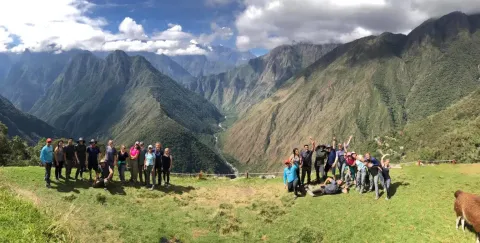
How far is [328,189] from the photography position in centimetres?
2661

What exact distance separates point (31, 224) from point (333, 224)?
16194 millimetres

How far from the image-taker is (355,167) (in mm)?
26922

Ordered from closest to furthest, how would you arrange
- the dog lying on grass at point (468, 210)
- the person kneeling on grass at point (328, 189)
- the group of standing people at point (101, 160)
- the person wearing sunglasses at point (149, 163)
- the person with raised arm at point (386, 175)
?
the dog lying on grass at point (468, 210) < the person with raised arm at point (386, 175) < the group of standing people at point (101, 160) < the person kneeling on grass at point (328, 189) < the person wearing sunglasses at point (149, 163)

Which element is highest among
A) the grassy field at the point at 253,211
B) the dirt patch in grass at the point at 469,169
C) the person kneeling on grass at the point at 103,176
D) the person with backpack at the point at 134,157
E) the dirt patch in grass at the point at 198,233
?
the person with backpack at the point at 134,157

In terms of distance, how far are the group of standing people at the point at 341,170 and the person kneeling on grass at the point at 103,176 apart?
13527 millimetres

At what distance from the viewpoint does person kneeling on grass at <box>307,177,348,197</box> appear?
86.9ft

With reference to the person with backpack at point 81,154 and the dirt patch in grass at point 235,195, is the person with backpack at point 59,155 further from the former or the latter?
the dirt patch in grass at point 235,195

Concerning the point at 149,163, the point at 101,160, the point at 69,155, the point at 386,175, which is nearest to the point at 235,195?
the point at 149,163

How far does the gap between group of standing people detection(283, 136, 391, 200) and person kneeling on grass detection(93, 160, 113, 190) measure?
13.5m

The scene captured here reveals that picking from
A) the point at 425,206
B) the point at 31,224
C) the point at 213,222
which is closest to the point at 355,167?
the point at 425,206

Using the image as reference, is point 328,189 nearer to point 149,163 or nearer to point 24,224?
point 149,163

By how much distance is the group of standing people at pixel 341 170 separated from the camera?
79.5 feet

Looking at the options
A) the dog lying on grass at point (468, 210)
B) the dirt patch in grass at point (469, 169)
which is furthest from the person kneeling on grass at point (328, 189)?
the dirt patch in grass at point (469, 169)

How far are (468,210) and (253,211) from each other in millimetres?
13739
